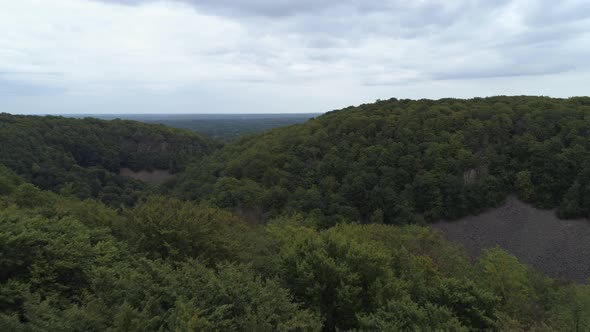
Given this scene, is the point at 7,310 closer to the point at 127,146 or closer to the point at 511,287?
the point at 511,287

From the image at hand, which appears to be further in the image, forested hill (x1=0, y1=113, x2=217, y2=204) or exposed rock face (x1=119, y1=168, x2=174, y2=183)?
exposed rock face (x1=119, y1=168, x2=174, y2=183)

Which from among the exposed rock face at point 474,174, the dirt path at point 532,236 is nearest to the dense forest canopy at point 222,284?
the dirt path at point 532,236

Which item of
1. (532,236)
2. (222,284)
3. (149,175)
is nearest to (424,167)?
(532,236)

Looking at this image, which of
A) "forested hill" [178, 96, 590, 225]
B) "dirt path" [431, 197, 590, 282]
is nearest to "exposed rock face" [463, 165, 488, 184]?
"forested hill" [178, 96, 590, 225]

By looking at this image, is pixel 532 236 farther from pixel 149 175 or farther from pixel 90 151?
pixel 90 151

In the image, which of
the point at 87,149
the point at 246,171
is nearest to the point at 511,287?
the point at 246,171

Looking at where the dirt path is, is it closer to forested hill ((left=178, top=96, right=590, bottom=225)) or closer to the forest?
forested hill ((left=178, top=96, right=590, bottom=225))
